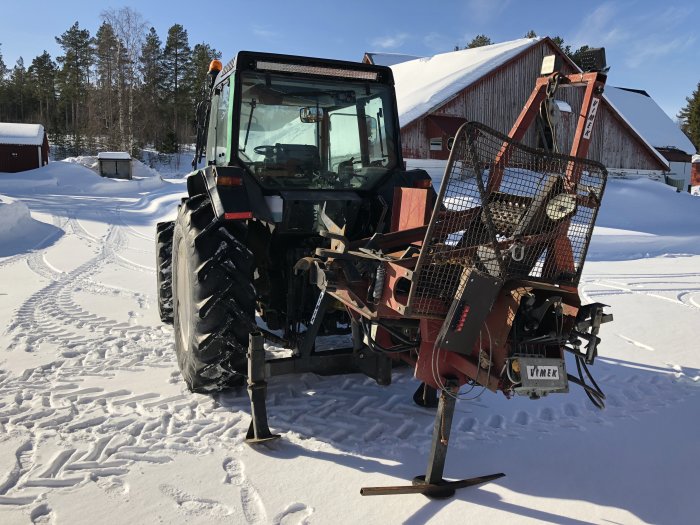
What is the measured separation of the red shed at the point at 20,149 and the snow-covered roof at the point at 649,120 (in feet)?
118

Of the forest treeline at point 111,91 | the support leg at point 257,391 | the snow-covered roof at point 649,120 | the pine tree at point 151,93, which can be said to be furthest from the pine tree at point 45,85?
the support leg at point 257,391

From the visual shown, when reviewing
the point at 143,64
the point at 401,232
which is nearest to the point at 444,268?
A: the point at 401,232

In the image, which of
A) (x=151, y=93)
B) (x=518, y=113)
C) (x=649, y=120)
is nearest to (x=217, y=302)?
(x=518, y=113)

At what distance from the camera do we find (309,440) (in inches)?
128

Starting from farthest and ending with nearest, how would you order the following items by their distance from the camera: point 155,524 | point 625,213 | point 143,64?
1. point 143,64
2. point 625,213
3. point 155,524

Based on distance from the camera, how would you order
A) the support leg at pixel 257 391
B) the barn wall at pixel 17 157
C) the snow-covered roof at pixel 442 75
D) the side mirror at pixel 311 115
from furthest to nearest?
the barn wall at pixel 17 157, the snow-covered roof at pixel 442 75, the side mirror at pixel 311 115, the support leg at pixel 257 391

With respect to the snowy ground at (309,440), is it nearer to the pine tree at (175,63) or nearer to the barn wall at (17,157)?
the barn wall at (17,157)

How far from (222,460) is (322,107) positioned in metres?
2.55

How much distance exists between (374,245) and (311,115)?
1.66m

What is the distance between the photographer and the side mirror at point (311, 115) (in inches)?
162

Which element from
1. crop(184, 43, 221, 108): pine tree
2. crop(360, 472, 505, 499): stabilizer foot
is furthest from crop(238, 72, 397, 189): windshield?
crop(184, 43, 221, 108): pine tree

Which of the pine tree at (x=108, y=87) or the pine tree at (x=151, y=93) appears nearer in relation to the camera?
the pine tree at (x=108, y=87)

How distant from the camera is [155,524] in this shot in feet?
8.07

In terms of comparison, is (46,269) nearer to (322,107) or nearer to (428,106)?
(322,107)
